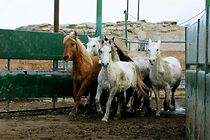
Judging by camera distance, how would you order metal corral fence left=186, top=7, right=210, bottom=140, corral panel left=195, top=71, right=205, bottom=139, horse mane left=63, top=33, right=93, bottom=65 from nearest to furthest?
metal corral fence left=186, top=7, right=210, bottom=140
corral panel left=195, top=71, right=205, bottom=139
horse mane left=63, top=33, right=93, bottom=65

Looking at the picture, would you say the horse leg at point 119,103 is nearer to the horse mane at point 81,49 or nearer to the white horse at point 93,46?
the horse mane at point 81,49

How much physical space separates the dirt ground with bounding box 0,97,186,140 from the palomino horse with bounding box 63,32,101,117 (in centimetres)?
63

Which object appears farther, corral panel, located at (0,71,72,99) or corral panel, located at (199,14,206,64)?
corral panel, located at (0,71,72,99)

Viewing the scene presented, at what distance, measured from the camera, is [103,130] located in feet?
28.9

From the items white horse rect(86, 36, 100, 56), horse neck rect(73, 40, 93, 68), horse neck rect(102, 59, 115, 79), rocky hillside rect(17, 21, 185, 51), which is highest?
rocky hillside rect(17, 21, 185, 51)

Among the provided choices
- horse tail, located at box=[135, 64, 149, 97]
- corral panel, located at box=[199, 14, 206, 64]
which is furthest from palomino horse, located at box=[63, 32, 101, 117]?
corral panel, located at box=[199, 14, 206, 64]

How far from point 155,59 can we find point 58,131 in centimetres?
354

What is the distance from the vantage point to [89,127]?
928 centimetres

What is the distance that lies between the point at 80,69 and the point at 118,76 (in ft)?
4.54

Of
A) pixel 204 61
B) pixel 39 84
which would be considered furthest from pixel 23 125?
pixel 204 61

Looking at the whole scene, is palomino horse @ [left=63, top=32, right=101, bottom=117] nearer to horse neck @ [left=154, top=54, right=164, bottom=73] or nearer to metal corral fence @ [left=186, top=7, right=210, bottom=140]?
horse neck @ [left=154, top=54, right=164, bottom=73]

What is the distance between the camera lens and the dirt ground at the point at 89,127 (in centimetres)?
797

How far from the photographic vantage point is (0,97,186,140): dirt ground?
314 inches

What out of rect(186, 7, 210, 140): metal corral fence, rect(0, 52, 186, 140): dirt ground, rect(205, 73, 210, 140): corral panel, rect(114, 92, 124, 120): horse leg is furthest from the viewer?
rect(114, 92, 124, 120): horse leg
